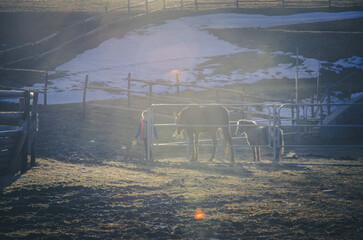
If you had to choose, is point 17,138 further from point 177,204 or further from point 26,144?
point 177,204

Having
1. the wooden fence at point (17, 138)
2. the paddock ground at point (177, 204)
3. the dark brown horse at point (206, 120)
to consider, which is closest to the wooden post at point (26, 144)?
the wooden fence at point (17, 138)

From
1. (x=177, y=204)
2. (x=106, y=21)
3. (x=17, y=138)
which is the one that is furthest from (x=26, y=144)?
(x=106, y=21)

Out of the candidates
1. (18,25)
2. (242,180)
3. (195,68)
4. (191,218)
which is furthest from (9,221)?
(18,25)

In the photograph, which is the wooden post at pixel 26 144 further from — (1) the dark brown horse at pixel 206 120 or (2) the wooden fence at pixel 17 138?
(1) the dark brown horse at pixel 206 120

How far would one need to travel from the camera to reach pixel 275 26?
3044 cm

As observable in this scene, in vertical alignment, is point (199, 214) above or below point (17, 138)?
below

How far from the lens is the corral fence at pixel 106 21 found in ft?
76.5

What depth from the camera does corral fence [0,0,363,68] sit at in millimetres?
23312

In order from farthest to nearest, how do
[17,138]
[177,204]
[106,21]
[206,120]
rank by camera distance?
[106,21] < [206,120] < [17,138] < [177,204]

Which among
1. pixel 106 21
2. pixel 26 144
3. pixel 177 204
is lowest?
pixel 177 204

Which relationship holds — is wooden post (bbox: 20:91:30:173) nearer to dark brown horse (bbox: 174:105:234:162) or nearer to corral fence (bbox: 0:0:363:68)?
dark brown horse (bbox: 174:105:234:162)

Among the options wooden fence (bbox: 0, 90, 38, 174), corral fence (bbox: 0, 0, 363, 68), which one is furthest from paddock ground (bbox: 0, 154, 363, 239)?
corral fence (bbox: 0, 0, 363, 68)

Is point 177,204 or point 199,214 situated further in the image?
point 177,204

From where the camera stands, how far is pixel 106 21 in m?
30.0
